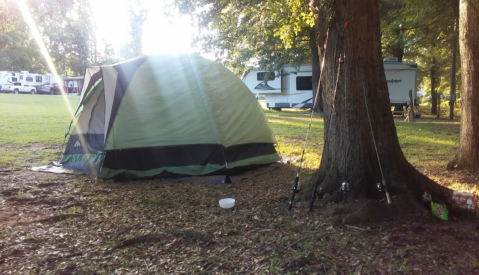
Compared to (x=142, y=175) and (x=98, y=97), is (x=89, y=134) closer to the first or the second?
(x=98, y=97)

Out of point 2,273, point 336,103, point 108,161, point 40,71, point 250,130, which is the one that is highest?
point 40,71

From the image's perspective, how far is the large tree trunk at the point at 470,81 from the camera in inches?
197

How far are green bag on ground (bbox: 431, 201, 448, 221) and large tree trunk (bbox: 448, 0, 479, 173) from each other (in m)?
2.22

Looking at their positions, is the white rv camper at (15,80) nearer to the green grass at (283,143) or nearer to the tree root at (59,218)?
the green grass at (283,143)

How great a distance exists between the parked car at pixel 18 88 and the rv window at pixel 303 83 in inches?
1110

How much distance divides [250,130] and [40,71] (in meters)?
46.8

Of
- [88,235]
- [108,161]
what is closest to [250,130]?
[108,161]

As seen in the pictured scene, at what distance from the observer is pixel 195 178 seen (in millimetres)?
5523

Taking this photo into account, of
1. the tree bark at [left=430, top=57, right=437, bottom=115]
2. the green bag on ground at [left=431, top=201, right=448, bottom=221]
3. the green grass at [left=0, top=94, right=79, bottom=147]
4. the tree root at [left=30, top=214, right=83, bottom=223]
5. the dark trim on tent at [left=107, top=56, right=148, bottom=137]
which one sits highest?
the tree bark at [left=430, top=57, right=437, bottom=115]

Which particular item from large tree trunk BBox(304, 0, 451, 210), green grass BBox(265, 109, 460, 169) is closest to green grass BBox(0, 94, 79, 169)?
green grass BBox(265, 109, 460, 169)

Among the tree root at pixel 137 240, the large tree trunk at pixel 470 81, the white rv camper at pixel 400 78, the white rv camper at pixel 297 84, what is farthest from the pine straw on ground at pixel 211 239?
the white rv camper at pixel 400 78

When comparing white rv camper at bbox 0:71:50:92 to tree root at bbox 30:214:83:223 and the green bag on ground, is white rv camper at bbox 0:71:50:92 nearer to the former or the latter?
tree root at bbox 30:214:83:223

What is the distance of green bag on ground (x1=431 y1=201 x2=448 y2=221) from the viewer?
338 cm

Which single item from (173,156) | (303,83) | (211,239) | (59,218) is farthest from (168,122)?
(303,83)
